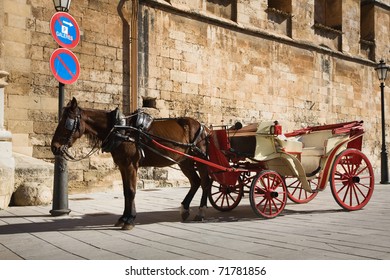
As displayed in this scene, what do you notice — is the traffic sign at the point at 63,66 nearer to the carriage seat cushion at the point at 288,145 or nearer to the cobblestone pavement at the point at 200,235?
the cobblestone pavement at the point at 200,235

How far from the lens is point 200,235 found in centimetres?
492

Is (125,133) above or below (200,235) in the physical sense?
above

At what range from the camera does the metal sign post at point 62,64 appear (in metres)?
6.23

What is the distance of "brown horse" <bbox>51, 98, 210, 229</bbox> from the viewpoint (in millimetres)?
5156

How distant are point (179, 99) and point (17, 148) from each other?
4.58m

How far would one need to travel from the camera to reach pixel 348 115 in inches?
683

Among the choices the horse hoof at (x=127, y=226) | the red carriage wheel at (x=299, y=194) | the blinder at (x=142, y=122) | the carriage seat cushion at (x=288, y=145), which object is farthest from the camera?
the red carriage wheel at (x=299, y=194)

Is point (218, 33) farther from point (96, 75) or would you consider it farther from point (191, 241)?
point (191, 241)

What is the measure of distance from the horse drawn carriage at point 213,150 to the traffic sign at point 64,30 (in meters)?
1.53

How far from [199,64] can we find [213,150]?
6.58 meters

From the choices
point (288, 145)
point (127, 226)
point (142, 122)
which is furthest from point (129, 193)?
point (288, 145)

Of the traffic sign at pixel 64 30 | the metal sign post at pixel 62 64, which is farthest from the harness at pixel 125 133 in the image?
the traffic sign at pixel 64 30

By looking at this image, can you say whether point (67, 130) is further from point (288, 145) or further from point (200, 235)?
point (288, 145)

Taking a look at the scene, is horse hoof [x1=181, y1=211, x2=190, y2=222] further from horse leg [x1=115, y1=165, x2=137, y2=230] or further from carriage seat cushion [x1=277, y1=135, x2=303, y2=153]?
carriage seat cushion [x1=277, y1=135, x2=303, y2=153]
